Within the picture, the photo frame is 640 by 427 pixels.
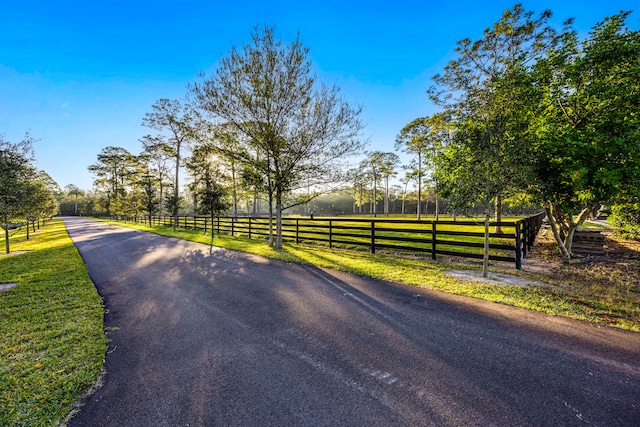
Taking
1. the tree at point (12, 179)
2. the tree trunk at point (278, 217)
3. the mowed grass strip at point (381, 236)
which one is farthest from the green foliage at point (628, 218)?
the tree at point (12, 179)

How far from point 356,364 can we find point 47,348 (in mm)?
3870

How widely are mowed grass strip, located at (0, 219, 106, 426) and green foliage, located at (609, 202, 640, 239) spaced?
572 inches

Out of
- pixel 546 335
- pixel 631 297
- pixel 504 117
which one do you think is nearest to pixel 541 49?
pixel 504 117

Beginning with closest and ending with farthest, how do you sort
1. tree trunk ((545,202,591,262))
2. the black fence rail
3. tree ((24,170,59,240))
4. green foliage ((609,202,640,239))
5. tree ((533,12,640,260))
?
tree ((533,12,640,260))
the black fence rail
tree trunk ((545,202,591,262))
green foliage ((609,202,640,239))
tree ((24,170,59,240))

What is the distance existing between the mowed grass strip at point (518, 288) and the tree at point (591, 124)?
283cm

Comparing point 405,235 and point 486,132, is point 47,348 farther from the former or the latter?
point 405,235

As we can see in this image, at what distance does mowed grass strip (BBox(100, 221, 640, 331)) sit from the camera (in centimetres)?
402

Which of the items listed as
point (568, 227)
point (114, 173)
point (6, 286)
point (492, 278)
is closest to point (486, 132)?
point (492, 278)

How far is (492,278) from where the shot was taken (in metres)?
6.06

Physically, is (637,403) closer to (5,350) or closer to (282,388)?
(282,388)

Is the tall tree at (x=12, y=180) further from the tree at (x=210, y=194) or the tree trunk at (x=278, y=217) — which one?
the tree trunk at (x=278, y=217)

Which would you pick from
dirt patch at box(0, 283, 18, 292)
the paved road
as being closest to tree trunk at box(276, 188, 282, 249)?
the paved road

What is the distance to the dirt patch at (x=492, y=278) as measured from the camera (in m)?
5.65

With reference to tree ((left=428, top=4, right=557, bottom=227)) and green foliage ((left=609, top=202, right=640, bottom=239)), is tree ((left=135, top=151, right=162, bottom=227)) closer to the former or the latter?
tree ((left=428, top=4, right=557, bottom=227))
